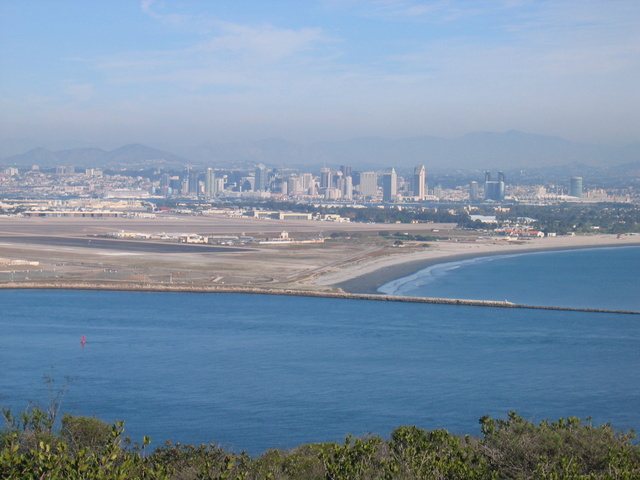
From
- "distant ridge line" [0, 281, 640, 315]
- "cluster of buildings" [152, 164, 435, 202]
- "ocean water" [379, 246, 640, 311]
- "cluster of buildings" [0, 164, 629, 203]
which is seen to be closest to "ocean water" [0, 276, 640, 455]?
"distant ridge line" [0, 281, 640, 315]

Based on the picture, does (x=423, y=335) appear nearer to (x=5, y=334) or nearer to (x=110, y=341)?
(x=110, y=341)

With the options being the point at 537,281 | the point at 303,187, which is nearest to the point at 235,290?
the point at 537,281

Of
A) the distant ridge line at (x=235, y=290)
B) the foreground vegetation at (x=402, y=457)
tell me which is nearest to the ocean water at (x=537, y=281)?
the distant ridge line at (x=235, y=290)

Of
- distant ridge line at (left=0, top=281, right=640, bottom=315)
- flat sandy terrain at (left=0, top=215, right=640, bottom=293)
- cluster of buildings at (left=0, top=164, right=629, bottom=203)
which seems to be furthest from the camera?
cluster of buildings at (left=0, top=164, right=629, bottom=203)

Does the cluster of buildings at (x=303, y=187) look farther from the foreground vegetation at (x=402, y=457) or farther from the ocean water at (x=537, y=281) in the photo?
the foreground vegetation at (x=402, y=457)

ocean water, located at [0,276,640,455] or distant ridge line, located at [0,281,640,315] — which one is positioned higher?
distant ridge line, located at [0,281,640,315]

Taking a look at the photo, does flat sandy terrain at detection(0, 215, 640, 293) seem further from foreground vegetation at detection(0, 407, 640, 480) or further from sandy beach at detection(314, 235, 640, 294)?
foreground vegetation at detection(0, 407, 640, 480)
